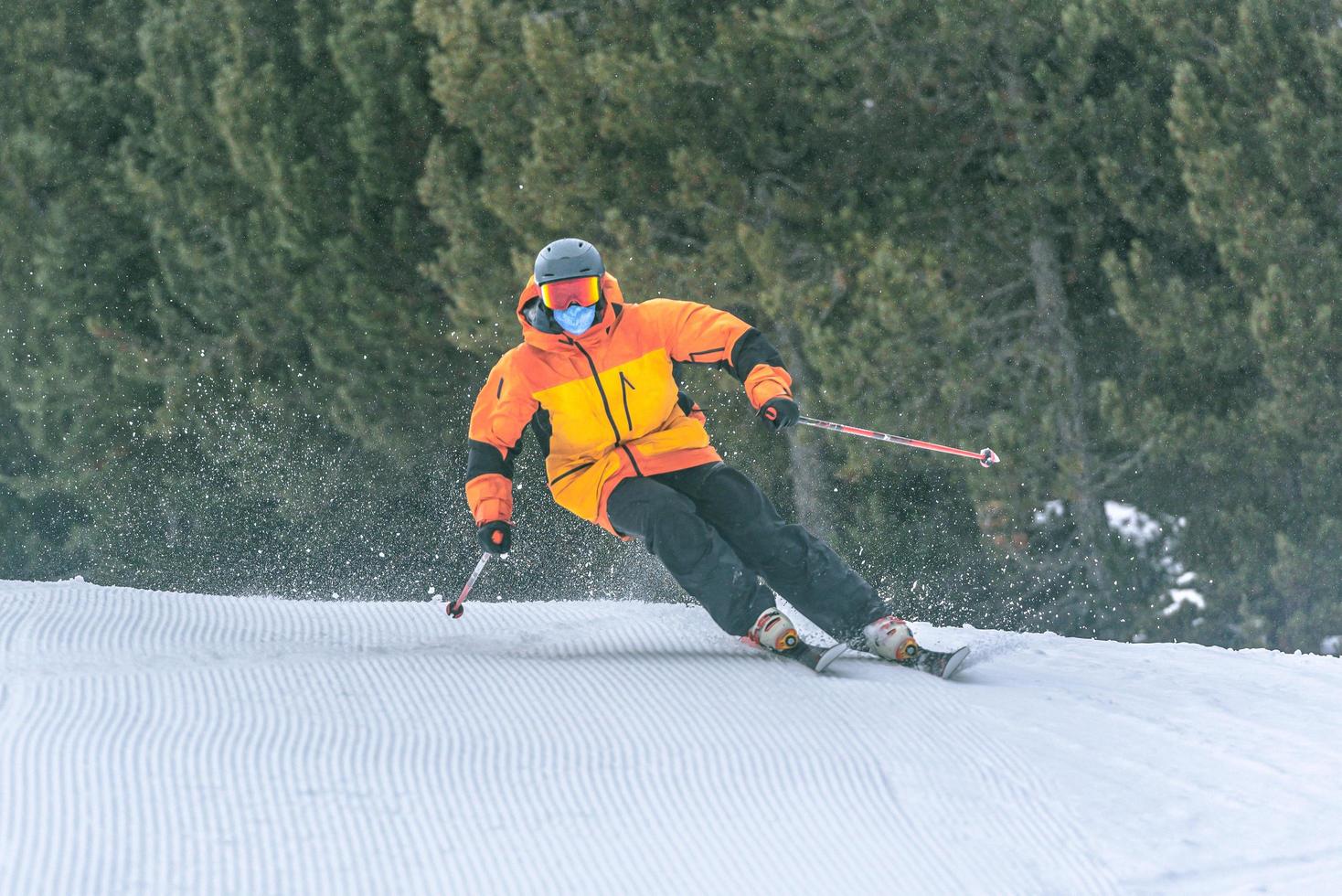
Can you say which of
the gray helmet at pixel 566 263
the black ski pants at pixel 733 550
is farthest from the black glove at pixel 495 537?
the gray helmet at pixel 566 263

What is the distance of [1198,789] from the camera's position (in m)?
3.32

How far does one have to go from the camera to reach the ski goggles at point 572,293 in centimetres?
429

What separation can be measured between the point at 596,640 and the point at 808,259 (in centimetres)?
662

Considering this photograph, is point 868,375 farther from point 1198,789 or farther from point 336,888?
point 336,888

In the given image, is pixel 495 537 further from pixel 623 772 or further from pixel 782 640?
pixel 623 772

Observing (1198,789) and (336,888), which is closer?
(336,888)

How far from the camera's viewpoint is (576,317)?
170 inches

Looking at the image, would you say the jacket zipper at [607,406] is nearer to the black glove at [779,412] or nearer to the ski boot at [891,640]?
the black glove at [779,412]

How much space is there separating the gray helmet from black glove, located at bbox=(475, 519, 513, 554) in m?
0.68

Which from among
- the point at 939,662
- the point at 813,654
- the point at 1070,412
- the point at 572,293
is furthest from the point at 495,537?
the point at 1070,412

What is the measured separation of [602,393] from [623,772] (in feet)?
4.76

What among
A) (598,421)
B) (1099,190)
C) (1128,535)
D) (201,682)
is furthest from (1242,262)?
(201,682)

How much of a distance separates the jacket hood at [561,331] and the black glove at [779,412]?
49cm

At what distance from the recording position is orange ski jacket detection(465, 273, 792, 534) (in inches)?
173
